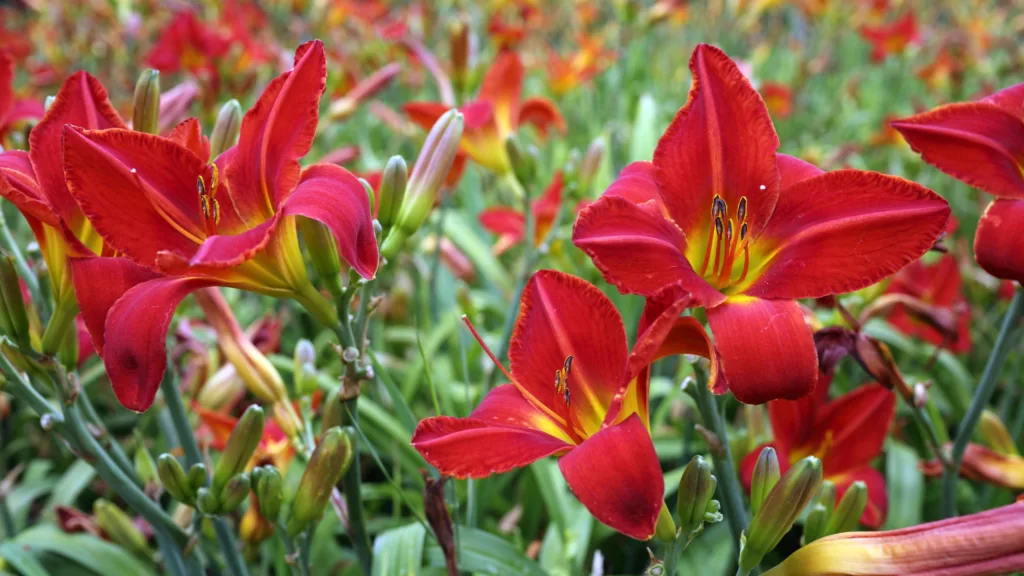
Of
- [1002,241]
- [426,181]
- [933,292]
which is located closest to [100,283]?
[426,181]

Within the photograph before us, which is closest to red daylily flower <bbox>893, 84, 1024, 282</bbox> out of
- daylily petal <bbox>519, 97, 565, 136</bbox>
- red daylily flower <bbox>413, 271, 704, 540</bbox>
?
red daylily flower <bbox>413, 271, 704, 540</bbox>

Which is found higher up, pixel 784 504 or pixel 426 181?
pixel 426 181

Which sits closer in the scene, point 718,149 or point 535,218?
point 718,149

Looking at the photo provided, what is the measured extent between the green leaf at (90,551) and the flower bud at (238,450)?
0.54m

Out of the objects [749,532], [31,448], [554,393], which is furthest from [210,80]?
[749,532]

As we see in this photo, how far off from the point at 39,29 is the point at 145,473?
312cm

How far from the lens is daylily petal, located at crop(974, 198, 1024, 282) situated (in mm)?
749

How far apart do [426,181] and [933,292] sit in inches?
51.2

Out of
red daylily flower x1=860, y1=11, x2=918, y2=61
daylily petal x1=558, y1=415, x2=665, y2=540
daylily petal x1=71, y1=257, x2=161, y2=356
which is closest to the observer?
daylily petal x1=558, y1=415, x2=665, y2=540

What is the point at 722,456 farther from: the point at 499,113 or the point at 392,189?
the point at 499,113

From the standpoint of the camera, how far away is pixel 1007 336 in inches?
36.2

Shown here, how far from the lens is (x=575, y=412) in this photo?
0.77 m

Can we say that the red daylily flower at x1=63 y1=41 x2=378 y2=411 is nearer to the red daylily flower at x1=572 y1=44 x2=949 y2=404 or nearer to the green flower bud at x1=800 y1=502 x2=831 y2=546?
the red daylily flower at x1=572 y1=44 x2=949 y2=404

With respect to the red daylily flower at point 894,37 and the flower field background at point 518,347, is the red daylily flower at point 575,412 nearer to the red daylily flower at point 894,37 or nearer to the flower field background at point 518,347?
the flower field background at point 518,347
